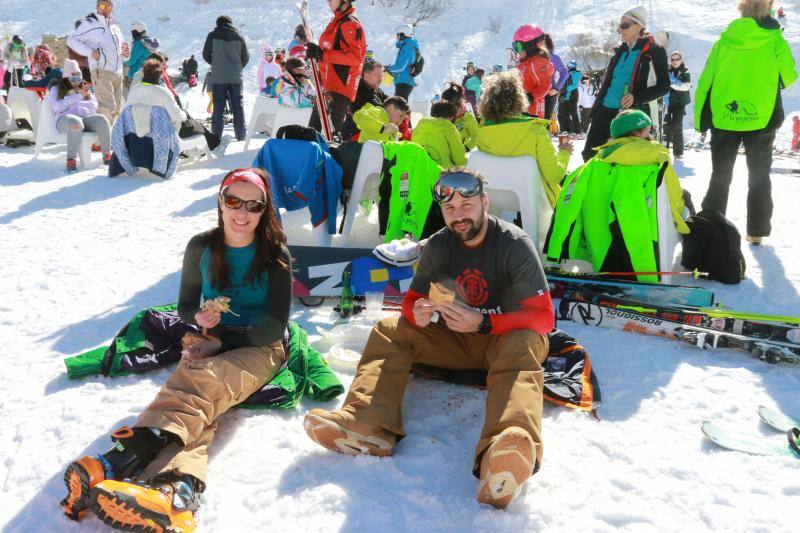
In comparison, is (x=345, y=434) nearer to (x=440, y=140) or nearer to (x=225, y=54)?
(x=440, y=140)

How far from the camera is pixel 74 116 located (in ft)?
24.5

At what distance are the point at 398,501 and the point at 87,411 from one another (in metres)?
1.36

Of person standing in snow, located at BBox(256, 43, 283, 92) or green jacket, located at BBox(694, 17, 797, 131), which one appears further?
person standing in snow, located at BBox(256, 43, 283, 92)

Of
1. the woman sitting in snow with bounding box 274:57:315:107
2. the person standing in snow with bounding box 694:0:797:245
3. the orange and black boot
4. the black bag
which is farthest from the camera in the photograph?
the woman sitting in snow with bounding box 274:57:315:107

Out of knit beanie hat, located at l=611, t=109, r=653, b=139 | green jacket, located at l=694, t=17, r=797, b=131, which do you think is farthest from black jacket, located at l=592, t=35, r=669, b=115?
knit beanie hat, located at l=611, t=109, r=653, b=139

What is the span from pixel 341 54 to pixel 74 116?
11.6 ft

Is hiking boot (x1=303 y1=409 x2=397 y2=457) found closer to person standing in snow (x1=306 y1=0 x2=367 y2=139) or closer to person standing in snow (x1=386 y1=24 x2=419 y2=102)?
person standing in snow (x1=306 y1=0 x2=367 y2=139)

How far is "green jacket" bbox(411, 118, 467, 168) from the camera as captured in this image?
4.91 m

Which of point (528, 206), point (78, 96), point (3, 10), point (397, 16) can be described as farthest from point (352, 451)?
point (3, 10)

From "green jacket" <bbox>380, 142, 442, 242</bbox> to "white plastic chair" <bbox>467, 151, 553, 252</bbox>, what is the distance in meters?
0.36

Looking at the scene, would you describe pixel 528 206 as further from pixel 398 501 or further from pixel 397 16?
pixel 397 16

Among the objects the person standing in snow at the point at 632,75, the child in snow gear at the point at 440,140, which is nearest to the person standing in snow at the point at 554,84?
the person standing in snow at the point at 632,75

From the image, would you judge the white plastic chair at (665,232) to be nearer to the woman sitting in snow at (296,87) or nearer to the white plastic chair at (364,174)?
the white plastic chair at (364,174)

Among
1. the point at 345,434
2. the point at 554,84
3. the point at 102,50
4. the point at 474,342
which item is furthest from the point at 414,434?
the point at 102,50
